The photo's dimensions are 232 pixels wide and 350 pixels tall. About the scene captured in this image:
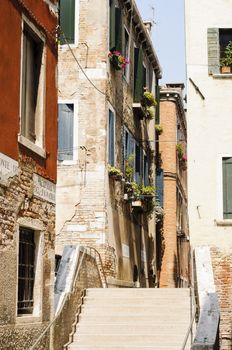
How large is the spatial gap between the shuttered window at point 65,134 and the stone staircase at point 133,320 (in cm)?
472

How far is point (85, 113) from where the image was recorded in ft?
61.9

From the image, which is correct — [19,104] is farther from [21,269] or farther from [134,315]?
[134,315]

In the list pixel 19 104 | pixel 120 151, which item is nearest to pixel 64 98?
pixel 120 151

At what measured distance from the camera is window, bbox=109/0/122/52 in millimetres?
19477

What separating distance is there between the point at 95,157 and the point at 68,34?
10.7ft

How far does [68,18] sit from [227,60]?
4.38 m

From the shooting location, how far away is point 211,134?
1695cm

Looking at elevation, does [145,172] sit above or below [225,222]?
above

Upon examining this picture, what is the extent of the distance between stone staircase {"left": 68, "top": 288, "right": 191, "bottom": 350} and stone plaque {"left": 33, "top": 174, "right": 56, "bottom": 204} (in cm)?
260

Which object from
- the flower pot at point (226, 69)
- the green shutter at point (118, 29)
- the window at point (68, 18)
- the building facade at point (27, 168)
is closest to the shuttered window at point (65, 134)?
the window at point (68, 18)

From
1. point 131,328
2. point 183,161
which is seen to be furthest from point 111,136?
point 183,161

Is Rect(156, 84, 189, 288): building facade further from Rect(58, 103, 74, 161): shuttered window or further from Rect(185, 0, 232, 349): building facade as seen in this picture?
Rect(185, 0, 232, 349): building facade

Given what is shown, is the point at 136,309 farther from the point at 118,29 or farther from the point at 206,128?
the point at 118,29

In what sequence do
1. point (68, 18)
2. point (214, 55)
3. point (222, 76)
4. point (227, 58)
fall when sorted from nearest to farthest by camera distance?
1. point (222, 76)
2. point (214, 55)
3. point (227, 58)
4. point (68, 18)
